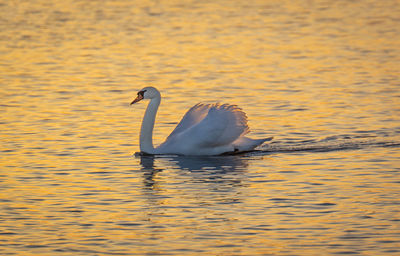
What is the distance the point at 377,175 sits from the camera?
1467 cm

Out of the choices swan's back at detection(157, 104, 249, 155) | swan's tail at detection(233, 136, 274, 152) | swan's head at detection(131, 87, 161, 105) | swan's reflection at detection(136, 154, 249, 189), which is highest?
swan's head at detection(131, 87, 161, 105)

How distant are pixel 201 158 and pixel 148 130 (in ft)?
3.08

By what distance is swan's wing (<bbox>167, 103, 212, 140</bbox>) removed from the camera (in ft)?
56.2

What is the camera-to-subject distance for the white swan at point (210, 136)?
54.4 feet

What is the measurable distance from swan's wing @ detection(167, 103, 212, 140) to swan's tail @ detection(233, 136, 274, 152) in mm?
798

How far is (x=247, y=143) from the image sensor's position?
1678 cm

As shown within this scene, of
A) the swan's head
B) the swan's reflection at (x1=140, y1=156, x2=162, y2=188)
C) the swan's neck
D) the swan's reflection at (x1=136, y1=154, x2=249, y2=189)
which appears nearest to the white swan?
the swan's neck

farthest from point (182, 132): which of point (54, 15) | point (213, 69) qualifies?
point (54, 15)

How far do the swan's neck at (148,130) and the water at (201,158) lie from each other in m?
0.19

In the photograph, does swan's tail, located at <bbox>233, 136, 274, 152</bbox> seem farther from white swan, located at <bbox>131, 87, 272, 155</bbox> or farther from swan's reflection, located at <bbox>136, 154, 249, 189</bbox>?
swan's reflection, located at <bbox>136, 154, 249, 189</bbox>

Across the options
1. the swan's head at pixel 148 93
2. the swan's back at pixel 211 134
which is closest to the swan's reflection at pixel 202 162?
the swan's back at pixel 211 134

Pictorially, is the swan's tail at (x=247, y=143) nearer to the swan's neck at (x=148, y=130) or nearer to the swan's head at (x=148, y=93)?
the swan's neck at (x=148, y=130)

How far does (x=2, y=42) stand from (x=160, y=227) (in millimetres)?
17693

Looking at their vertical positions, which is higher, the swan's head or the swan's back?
the swan's head
